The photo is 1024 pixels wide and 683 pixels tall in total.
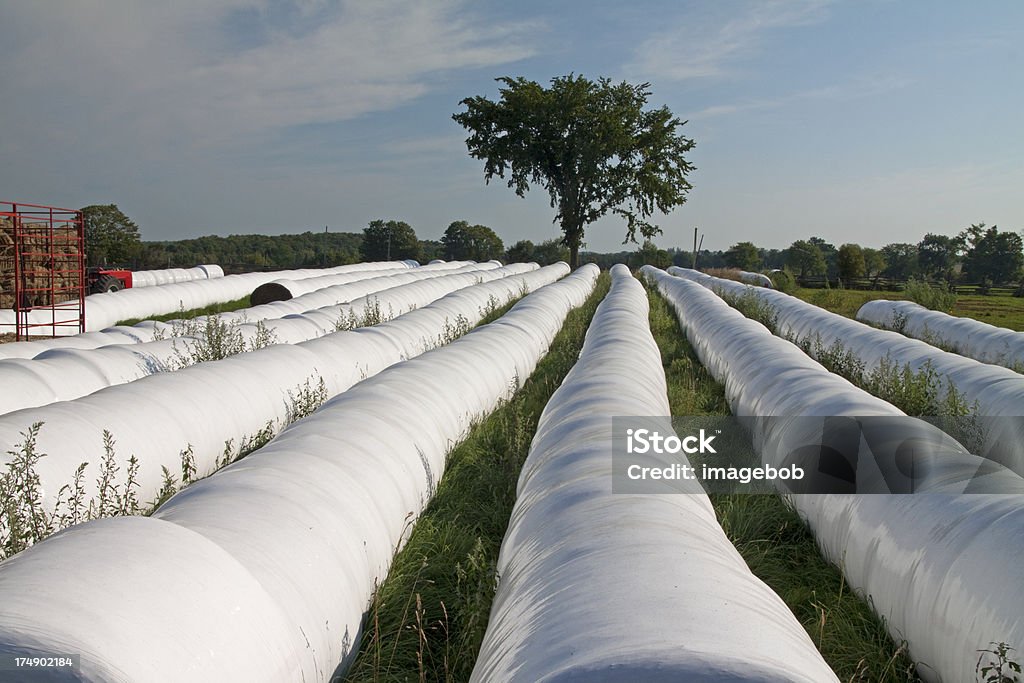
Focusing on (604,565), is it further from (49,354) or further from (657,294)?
(657,294)

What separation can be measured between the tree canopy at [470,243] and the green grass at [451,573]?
49072 mm

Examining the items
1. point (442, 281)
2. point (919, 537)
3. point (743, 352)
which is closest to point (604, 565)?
point (919, 537)

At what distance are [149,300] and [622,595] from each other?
53.3 feet

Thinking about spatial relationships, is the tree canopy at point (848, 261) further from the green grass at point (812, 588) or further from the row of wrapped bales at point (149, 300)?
the green grass at point (812, 588)

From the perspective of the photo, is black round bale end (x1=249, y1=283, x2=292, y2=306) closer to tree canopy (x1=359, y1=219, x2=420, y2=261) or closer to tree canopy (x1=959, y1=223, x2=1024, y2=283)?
tree canopy (x1=359, y1=219, x2=420, y2=261)

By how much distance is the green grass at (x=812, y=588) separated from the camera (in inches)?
123

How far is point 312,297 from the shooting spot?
14656 mm

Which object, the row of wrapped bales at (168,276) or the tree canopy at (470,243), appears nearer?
the row of wrapped bales at (168,276)

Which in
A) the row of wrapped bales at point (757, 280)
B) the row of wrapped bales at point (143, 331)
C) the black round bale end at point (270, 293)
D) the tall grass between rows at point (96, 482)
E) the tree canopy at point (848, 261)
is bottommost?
the tall grass between rows at point (96, 482)

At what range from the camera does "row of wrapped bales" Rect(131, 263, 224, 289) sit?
78.1ft

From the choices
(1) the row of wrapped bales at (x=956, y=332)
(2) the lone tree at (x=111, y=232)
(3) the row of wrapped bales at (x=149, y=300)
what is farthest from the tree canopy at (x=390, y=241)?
(1) the row of wrapped bales at (x=956, y=332)

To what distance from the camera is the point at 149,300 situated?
52.1 feet

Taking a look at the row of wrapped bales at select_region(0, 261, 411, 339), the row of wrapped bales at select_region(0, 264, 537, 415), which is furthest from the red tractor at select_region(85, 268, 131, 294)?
the row of wrapped bales at select_region(0, 264, 537, 415)

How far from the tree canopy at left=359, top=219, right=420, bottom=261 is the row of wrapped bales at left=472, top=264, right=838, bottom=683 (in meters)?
59.6
